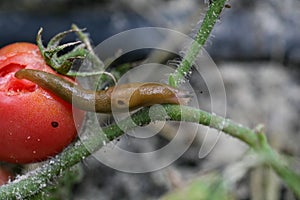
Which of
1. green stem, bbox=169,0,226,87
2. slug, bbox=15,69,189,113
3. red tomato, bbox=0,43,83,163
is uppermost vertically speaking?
green stem, bbox=169,0,226,87

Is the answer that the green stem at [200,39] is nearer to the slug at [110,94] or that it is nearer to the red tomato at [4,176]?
the slug at [110,94]

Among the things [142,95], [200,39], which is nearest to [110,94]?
[142,95]

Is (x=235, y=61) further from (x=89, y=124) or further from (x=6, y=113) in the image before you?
(x=6, y=113)

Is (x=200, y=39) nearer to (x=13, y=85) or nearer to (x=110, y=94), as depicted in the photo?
(x=110, y=94)

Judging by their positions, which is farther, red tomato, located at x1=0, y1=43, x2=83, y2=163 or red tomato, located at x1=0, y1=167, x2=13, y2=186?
red tomato, located at x1=0, y1=167, x2=13, y2=186

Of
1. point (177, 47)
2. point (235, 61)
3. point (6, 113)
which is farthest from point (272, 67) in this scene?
point (6, 113)

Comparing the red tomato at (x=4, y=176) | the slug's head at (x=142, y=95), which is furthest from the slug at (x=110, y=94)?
the red tomato at (x=4, y=176)

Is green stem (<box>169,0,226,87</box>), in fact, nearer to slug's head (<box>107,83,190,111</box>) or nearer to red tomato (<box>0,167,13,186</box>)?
slug's head (<box>107,83,190,111</box>)

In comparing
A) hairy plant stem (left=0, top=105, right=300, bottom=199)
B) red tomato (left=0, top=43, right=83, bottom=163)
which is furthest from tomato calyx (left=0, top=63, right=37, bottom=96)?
hairy plant stem (left=0, top=105, right=300, bottom=199)
